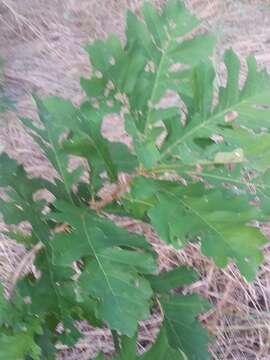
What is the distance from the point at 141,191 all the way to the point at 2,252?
96 centimetres

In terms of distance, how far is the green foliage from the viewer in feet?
2.94

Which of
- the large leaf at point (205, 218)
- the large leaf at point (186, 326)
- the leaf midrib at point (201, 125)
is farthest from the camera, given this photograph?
the large leaf at point (186, 326)

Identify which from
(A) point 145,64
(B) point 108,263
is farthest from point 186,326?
(A) point 145,64

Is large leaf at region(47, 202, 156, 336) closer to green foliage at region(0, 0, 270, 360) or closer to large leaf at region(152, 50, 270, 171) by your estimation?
green foliage at region(0, 0, 270, 360)

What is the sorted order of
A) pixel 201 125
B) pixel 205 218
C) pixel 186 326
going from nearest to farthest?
pixel 205 218
pixel 201 125
pixel 186 326

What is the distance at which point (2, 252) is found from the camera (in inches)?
70.5

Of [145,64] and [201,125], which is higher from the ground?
[145,64]

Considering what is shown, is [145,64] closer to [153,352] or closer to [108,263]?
[108,263]

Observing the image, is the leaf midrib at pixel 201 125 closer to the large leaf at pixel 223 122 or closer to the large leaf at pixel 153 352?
the large leaf at pixel 223 122

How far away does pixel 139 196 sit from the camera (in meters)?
0.93

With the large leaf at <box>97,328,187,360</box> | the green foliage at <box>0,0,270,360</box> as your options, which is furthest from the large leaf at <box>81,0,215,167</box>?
the large leaf at <box>97,328,187,360</box>

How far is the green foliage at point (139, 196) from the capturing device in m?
0.90

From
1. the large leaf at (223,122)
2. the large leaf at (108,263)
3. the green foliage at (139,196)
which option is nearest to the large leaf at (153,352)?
the green foliage at (139,196)

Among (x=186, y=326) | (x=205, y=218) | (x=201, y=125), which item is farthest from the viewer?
(x=186, y=326)
